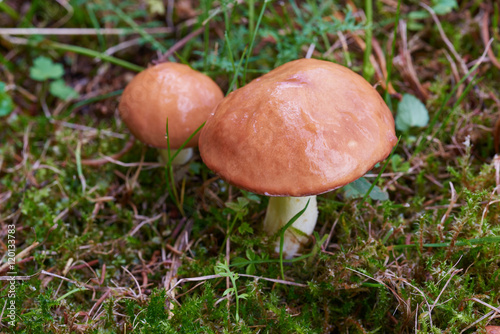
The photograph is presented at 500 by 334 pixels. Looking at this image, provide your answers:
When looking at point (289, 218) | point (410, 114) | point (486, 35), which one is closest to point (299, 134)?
point (289, 218)

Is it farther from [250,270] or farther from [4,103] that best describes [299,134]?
[4,103]

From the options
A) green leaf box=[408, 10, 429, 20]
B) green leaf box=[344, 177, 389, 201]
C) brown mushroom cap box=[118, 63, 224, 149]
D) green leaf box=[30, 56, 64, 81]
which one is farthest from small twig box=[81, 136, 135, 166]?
green leaf box=[408, 10, 429, 20]

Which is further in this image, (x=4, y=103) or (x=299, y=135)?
(x=4, y=103)

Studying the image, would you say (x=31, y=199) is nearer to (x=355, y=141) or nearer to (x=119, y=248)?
(x=119, y=248)

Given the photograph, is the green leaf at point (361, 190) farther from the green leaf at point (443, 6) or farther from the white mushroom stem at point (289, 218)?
the green leaf at point (443, 6)

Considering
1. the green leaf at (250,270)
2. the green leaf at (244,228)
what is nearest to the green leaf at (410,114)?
the green leaf at (244,228)

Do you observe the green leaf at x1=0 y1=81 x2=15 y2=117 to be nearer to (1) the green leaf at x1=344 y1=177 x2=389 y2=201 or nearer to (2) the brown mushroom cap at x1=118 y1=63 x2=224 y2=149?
(2) the brown mushroom cap at x1=118 y1=63 x2=224 y2=149

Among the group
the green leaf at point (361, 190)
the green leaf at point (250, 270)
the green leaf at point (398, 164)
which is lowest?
the green leaf at point (250, 270)
